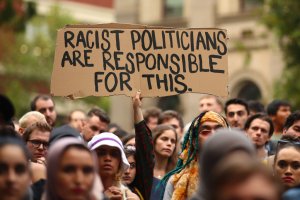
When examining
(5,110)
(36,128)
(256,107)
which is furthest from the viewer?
(256,107)

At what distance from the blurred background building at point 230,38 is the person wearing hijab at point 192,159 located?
22.5 meters

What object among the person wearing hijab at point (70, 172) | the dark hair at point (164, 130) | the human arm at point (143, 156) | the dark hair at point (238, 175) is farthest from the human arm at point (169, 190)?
the dark hair at point (238, 175)

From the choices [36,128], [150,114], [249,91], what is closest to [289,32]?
[249,91]

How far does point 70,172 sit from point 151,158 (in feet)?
9.46

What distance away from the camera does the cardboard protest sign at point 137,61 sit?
1151cm

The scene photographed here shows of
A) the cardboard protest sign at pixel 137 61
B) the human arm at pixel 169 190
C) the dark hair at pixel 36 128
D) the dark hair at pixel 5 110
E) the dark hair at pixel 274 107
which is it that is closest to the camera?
the dark hair at pixel 5 110

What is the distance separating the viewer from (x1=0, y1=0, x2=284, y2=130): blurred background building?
36.2m

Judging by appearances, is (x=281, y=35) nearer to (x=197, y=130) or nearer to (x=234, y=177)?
(x=197, y=130)

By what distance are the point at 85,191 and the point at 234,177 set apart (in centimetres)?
152

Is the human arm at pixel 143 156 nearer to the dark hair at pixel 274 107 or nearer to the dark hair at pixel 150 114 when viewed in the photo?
the dark hair at pixel 274 107

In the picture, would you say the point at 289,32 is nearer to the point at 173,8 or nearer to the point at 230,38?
the point at 230,38

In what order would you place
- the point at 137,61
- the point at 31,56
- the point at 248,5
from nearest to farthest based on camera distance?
the point at 137,61 < the point at 248,5 < the point at 31,56

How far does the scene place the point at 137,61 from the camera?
38.4ft

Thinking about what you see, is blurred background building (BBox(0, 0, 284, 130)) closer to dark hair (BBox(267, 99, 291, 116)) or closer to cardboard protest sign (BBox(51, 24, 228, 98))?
dark hair (BBox(267, 99, 291, 116))
